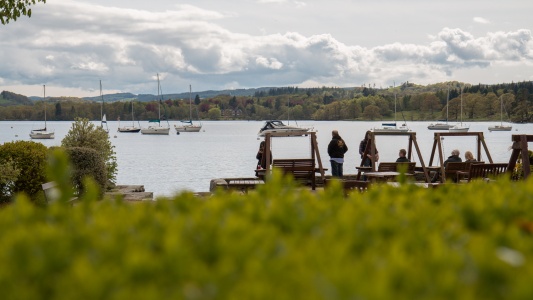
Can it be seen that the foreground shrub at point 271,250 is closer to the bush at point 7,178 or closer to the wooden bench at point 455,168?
the bush at point 7,178

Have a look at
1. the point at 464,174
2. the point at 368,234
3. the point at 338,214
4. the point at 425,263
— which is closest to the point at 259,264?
the point at 425,263

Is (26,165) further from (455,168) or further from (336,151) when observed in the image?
(455,168)

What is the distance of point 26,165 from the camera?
1777cm

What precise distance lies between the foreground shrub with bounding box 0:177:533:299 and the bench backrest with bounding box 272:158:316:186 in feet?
54.6

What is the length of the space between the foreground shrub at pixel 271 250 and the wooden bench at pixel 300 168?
1664 centimetres

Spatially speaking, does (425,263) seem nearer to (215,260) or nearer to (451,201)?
(215,260)

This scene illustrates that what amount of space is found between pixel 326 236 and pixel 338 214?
1.59 feet

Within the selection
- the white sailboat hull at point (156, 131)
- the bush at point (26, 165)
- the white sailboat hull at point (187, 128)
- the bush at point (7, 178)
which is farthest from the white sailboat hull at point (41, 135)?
the bush at point (26, 165)

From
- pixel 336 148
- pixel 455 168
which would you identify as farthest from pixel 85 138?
pixel 455 168

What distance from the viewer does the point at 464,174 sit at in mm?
20391

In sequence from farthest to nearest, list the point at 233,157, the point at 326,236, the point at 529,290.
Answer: the point at 233,157 → the point at 326,236 → the point at 529,290

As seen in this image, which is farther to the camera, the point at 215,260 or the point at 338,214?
the point at 338,214

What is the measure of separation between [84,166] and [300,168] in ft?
19.1

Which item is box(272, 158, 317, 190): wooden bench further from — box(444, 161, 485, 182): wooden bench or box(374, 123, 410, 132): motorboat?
box(374, 123, 410, 132): motorboat
